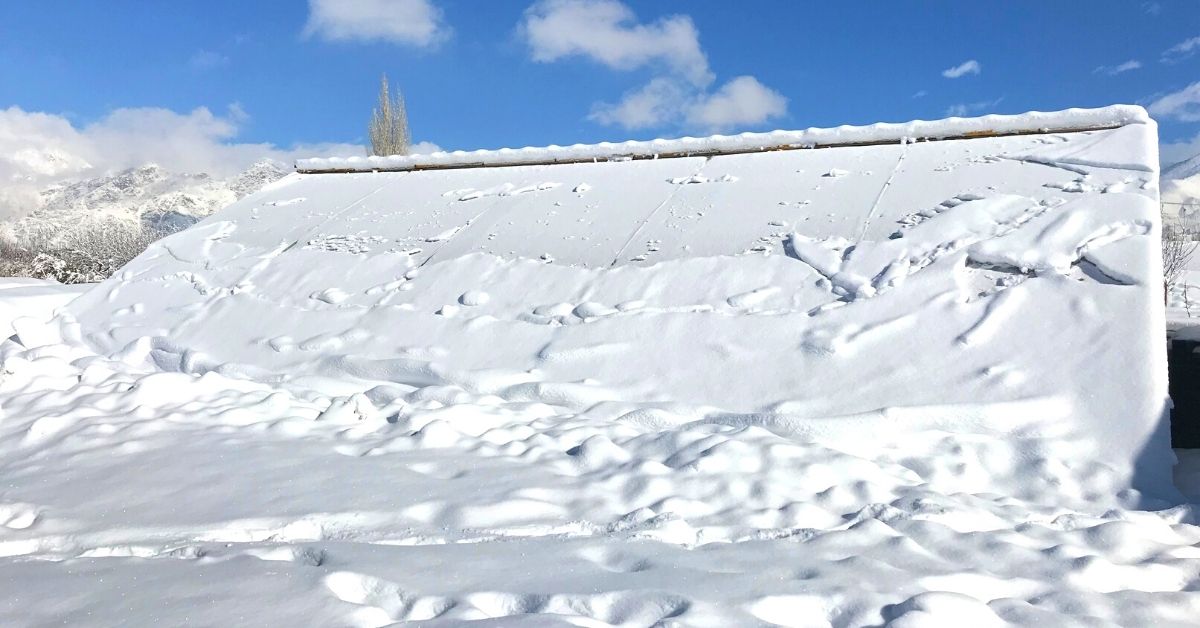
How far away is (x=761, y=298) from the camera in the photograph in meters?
3.89

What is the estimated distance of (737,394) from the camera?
3471 mm

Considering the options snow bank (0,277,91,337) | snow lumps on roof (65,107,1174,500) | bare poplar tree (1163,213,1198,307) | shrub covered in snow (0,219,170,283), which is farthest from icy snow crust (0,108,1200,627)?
shrub covered in snow (0,219,170,283)

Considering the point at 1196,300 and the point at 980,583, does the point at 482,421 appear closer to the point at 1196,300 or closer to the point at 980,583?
the point at 980,583

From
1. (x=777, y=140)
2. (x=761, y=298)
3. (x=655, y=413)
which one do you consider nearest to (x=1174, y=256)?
(x=777, y=140)

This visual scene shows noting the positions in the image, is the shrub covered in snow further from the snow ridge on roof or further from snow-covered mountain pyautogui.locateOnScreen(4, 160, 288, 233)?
snow-covered mountain pyautogui.locateOnScreen(4, 160, 288, 233)

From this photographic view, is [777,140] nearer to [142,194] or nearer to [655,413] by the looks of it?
[655,413]

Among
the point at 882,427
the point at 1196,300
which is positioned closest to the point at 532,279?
the point at 882,427

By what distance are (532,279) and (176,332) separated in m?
2.47

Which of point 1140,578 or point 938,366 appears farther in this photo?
point 938,366

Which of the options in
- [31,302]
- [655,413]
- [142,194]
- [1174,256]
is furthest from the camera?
[142,194]

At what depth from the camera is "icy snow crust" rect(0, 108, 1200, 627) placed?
1961 mm

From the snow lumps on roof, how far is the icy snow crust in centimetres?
2

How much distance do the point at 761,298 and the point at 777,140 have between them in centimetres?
213

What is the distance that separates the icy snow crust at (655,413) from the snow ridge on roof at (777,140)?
0.08m
